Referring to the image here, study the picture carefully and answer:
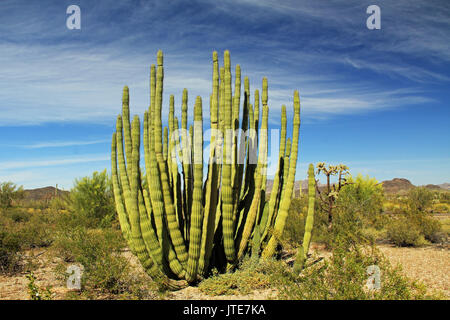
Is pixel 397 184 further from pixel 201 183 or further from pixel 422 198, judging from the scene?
pixel 201 183

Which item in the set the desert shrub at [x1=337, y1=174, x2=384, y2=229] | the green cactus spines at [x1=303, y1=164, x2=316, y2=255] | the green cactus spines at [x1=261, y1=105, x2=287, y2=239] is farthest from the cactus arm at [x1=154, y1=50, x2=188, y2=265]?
the desert shrub at [x1=337, y1=174, x2=384, y2=229]

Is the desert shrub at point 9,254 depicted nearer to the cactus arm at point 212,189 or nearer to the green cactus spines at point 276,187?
the cactus arm at point 212,189

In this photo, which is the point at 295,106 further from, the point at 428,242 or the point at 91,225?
the point at 91,225

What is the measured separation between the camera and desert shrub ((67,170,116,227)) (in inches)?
532

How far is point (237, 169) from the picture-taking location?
20.7 ft

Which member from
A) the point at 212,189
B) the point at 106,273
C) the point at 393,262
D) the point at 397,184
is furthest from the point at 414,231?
the point at 397,184

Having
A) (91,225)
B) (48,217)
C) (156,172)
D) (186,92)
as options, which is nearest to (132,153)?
(156,172)

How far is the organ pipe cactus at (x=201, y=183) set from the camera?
5645 mm

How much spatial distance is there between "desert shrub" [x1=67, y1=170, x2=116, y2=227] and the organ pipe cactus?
716 cm

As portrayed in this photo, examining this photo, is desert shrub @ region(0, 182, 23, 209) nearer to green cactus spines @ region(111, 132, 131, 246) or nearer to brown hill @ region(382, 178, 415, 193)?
green cactus spines @ region(111, 132, 131, 246)

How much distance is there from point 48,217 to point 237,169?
38.0 feet

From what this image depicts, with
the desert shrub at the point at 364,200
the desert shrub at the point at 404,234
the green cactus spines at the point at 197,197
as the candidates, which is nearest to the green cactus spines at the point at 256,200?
the green cactus spines at the point at 197,197

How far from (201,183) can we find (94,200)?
33.3 ft
